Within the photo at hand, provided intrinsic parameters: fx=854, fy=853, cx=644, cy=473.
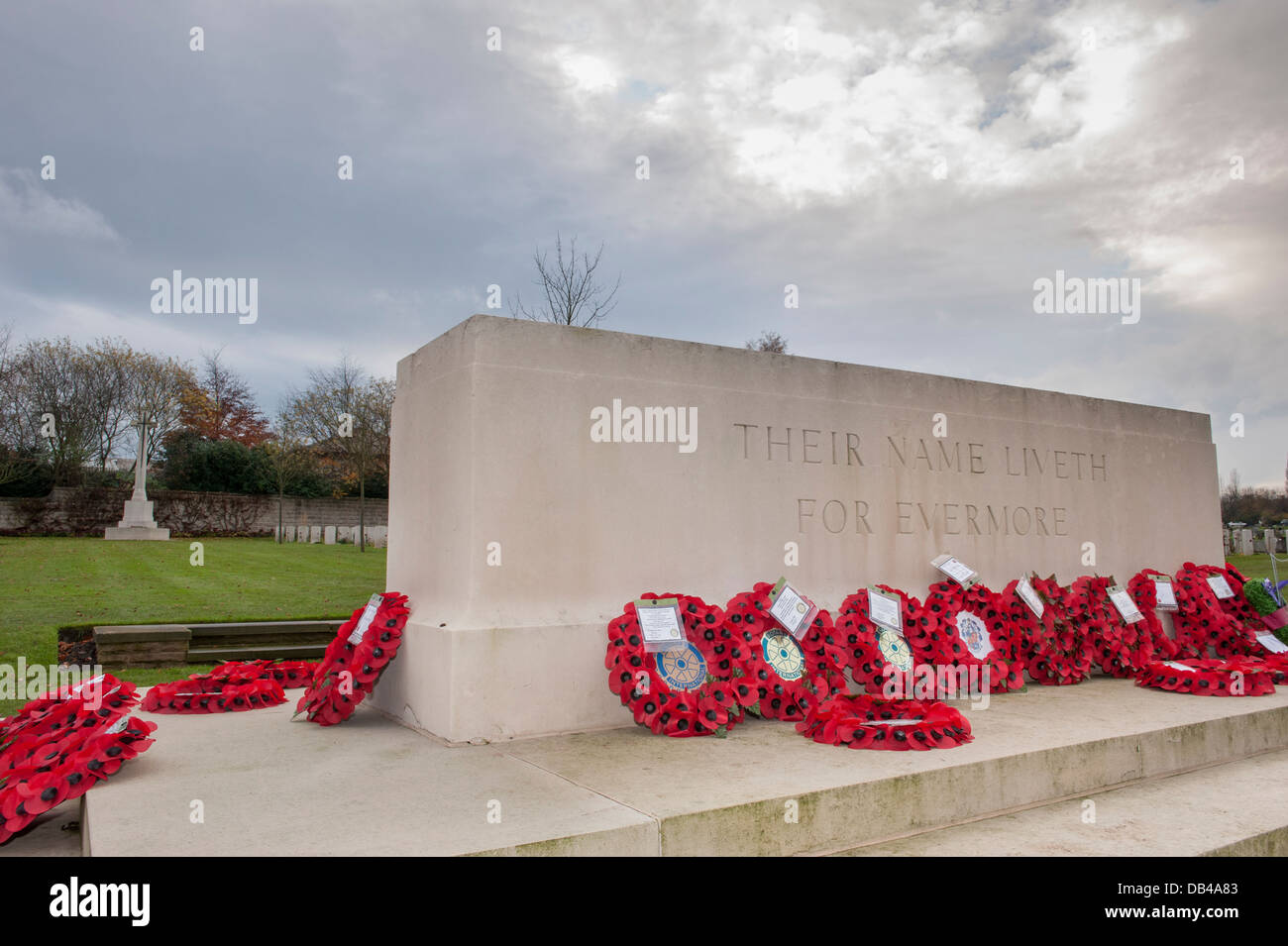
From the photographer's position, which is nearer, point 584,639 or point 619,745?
point 619,745

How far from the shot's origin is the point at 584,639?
4.80 meters

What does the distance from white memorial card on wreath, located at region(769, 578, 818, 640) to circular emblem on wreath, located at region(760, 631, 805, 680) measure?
7cm

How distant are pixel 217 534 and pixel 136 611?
26.0m

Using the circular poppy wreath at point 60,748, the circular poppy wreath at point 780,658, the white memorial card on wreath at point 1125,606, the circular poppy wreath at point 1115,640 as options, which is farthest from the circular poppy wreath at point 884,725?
the circular poppy wreath at point 60,748

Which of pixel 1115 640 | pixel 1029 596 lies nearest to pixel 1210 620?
pixel 1115 640

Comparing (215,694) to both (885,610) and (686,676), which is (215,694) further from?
(885,610)

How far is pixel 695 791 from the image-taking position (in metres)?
3.37

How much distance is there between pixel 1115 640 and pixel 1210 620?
1.20 m

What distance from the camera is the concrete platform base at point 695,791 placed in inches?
115

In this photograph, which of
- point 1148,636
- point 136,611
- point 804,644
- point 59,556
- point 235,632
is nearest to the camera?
point 804,644

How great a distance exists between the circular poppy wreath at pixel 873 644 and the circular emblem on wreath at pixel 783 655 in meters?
0.24

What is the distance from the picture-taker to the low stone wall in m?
31.0
